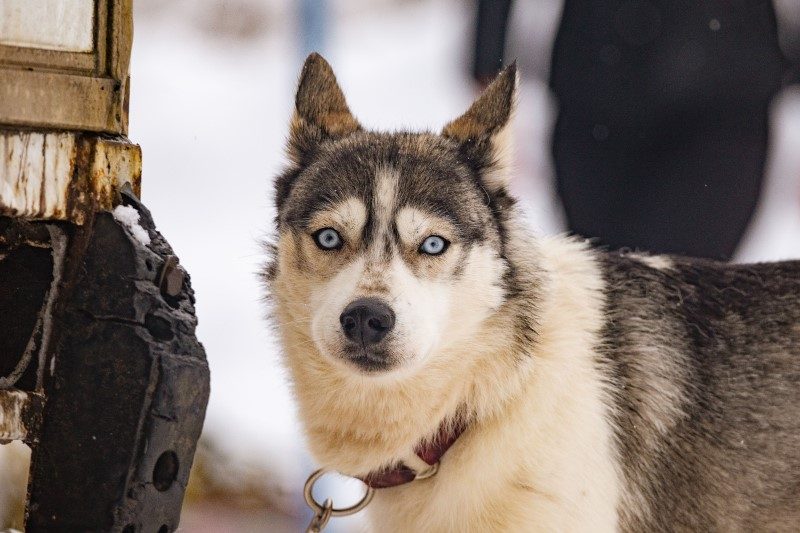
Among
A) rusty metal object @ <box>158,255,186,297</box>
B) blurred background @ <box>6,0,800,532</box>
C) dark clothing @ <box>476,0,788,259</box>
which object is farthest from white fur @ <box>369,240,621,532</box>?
dark clothing @ <box>476,0,788,259</box>

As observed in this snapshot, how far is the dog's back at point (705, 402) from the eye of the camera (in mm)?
2912

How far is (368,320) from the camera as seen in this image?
257cm

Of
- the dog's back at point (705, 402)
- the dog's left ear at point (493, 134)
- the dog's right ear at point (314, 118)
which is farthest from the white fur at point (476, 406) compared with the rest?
the dog's right ear at point (314, 118)

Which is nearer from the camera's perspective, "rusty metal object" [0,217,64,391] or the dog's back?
"rusty metal object" [0,217,64,391]

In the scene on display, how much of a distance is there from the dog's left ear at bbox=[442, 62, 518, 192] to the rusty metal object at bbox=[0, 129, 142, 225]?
38.5 inches

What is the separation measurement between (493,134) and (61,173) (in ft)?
3.88

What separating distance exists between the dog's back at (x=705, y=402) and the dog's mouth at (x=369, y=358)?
641 mm

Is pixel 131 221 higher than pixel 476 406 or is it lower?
higher

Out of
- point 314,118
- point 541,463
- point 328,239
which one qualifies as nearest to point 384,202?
point 328,239

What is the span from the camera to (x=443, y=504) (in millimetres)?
2771

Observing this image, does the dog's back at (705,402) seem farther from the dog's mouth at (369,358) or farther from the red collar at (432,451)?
the dog's mouth at (369,358)

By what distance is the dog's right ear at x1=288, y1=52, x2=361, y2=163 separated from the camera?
3.13m

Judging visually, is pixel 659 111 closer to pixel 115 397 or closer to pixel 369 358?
pixel 369 358

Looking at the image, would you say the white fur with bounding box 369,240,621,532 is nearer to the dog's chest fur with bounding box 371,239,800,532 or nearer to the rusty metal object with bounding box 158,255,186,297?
the dog's chest fur with bounding box 371,239,800,532
